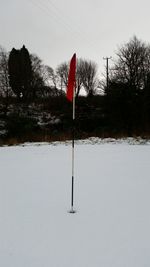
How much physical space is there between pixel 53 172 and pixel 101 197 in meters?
2.69

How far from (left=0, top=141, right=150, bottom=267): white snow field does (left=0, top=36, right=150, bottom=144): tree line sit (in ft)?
39.1

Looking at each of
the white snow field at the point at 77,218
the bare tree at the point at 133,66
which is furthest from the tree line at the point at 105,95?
the white snow field at the point at 77,218

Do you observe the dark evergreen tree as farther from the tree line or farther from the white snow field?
the white snow field

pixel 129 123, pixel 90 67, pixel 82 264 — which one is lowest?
pixel 82 264

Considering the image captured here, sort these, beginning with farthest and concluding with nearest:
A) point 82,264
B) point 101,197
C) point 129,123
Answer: point 129,123 → point 101,197 → point 82,264

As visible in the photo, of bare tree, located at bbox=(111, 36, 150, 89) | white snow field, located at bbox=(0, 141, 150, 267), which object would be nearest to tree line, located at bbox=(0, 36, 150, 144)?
bare tree, located at bbox=(111, 36, 150, 89)

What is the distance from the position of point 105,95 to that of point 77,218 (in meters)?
27.0

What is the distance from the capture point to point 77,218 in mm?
4387

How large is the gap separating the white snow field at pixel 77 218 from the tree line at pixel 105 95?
39.1 ft

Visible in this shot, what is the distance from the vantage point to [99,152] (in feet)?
37.9

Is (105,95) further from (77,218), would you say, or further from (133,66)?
(77,218)

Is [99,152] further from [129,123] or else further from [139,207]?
[129,123]

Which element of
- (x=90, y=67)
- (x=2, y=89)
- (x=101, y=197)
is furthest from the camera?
(x=90, y=67)

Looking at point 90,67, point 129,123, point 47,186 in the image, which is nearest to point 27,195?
point 47,186
